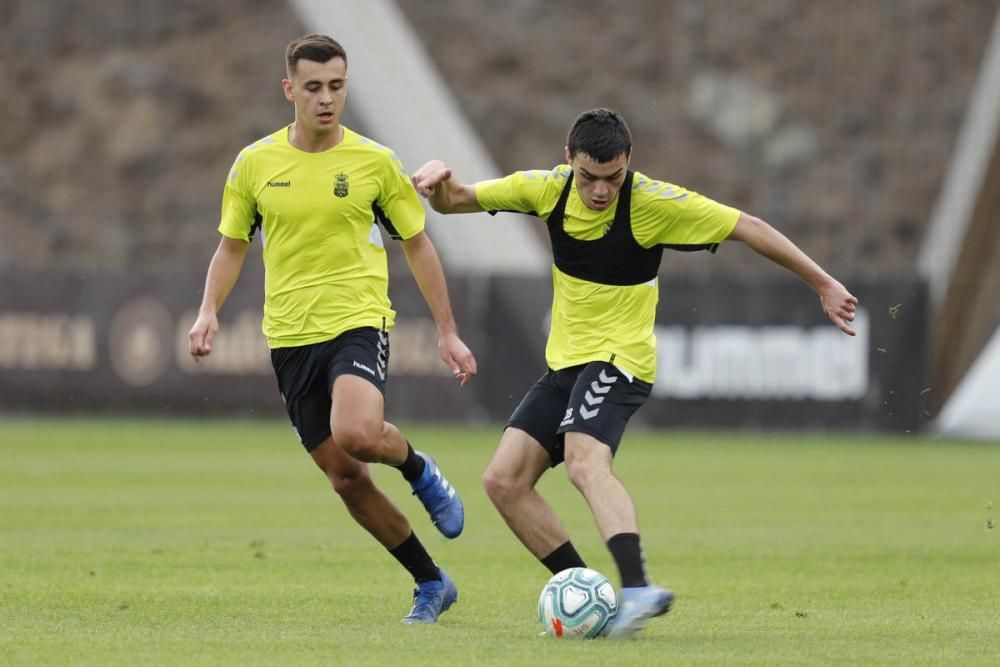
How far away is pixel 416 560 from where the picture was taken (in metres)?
8.20

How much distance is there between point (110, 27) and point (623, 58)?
402 inches

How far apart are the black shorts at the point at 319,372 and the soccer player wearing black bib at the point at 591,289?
0.66m

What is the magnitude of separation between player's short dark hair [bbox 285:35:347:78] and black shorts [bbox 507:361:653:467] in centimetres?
168

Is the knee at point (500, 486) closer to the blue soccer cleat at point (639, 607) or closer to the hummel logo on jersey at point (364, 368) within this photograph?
the hummel logo on jersey at point (364, 368)

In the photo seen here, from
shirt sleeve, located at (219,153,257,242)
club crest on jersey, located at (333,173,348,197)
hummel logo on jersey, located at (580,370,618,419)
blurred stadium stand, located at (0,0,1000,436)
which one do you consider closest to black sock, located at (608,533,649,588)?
hummel logo on jersey, located at (580,370,618,419)

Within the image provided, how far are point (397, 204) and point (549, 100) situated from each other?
28.1m

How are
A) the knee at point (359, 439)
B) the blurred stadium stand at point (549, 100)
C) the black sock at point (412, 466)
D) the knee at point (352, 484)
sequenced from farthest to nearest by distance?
the blurred stadium stand at point (549, 100) < the black sock at point (412, 466) < the knee at point (352, 484) < the knee at point (359, 439)

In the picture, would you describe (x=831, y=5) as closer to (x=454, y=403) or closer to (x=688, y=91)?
(x=688, y=91)

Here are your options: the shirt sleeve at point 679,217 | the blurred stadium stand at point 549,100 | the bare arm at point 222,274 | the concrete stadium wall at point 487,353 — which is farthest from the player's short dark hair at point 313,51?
the blurred stadium stand at point 549,100

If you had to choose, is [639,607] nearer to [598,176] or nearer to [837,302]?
[837,302]

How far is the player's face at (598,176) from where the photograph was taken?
24.7 feet

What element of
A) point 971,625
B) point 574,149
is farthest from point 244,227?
point 971,625

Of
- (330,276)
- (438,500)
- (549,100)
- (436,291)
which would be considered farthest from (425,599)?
(549,100)

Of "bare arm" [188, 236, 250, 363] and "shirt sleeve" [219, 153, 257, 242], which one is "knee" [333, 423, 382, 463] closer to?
"bare arm" [188, 236, 250, 363]
